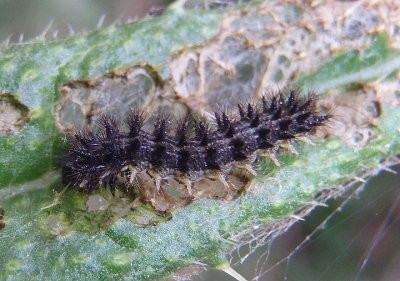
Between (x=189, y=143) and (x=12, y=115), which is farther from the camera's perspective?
(x=189, y=143)

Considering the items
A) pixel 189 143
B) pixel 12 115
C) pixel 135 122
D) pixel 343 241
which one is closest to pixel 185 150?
pixel 189 143

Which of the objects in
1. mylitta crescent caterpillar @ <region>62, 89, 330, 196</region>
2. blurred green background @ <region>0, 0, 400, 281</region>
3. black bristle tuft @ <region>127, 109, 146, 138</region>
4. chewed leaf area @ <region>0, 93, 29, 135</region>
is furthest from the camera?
blurred green background @ <region>0, 0, 400, 281</region>

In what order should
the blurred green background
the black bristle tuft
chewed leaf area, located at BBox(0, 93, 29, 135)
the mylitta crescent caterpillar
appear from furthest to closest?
1. the blurred green background
2. the black bristle tuft
3. the mylitta crescent caterpillar
4. chewed leaf area, located at BBox(0, 93, 29, 135)

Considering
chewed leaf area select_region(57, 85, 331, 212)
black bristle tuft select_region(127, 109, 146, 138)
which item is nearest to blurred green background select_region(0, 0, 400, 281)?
chewed leaf area select_region(57, 85, 331, 212)

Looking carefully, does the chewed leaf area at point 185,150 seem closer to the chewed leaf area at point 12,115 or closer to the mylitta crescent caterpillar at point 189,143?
the mylitta crescent caterpillar at point 189,143

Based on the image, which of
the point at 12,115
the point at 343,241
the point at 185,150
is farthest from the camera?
the point at 343,241

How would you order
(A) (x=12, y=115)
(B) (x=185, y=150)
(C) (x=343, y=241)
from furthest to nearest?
(C) (x=343, y=241) → (B) (x=185, y=150) → (A) (x=12, y=115)

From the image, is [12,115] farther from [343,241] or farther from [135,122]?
[343,241]

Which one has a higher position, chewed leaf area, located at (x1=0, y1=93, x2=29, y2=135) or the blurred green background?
chewed leaf area, located at (x1=0, y1=93, x2=29, y2=135)

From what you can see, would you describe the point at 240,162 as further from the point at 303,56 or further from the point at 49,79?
the point at 49,79

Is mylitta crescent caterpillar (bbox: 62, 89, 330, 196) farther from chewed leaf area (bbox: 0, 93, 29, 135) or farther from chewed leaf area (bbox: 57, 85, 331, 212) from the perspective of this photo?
chewed leaf area (bbox: 0, 93, 29, 135)
